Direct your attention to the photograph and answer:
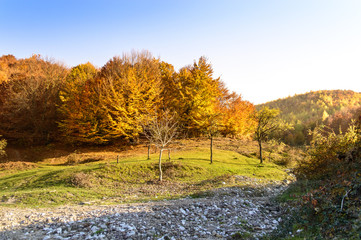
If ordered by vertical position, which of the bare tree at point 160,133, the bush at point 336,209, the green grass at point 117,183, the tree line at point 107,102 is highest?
the tree line at point 107,102

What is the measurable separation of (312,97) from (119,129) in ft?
231

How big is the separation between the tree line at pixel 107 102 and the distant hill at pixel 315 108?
15.7 meters

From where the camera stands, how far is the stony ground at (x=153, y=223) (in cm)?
718

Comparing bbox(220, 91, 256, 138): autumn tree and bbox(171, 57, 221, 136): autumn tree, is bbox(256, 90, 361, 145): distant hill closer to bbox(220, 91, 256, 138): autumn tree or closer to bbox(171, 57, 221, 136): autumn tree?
bbox(220, 91, 256, 138): autumn tree

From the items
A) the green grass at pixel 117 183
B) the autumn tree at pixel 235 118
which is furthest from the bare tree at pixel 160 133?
the autumn tree at pixel 235 118

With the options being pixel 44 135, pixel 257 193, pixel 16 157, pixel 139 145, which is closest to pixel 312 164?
pixel 257 193

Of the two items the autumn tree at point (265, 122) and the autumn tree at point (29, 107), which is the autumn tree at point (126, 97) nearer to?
the autumn tree at point (29, 107)

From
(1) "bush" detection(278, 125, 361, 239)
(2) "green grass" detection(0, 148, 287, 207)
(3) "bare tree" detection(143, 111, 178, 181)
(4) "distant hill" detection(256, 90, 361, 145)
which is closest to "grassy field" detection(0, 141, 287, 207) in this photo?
(2) "green grass" detection(0, 148, 287, 207)

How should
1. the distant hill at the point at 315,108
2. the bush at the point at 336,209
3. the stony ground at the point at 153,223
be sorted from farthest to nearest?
1. the distant hill at the point at 315,108
2. the stony ground at the point at 153,223
3. the bush at the point at 336,209

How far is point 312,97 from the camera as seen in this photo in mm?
75250

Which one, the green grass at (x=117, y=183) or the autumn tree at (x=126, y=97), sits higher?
the autumn tree at (x=126, y=97)

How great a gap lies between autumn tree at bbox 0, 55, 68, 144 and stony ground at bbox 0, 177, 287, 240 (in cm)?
3463

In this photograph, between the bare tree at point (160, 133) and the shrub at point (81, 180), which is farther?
the bare tree at point (160, 133)

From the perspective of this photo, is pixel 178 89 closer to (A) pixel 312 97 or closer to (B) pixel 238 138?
(B) pixel 238 138
